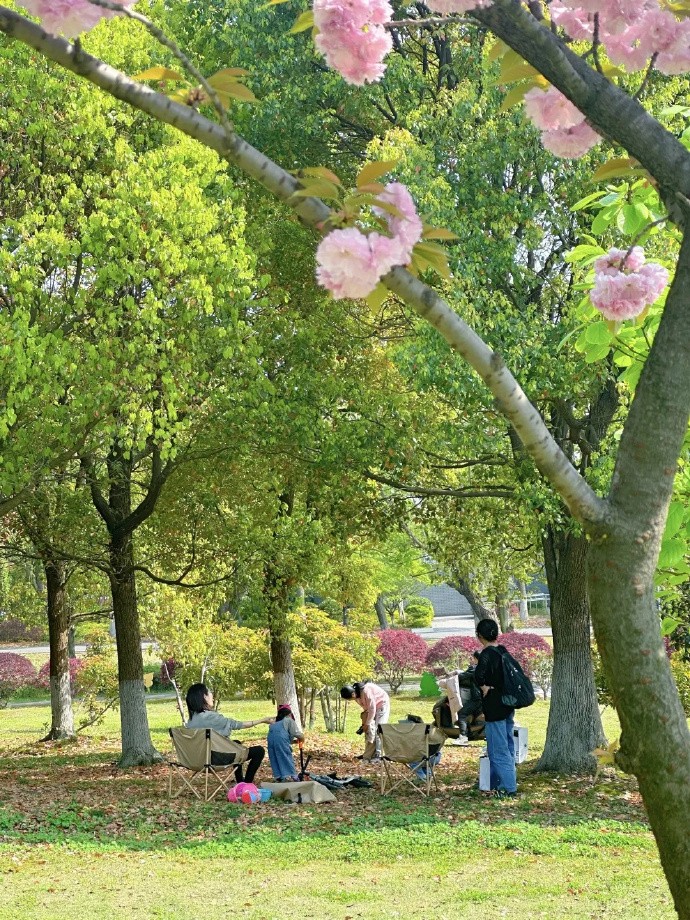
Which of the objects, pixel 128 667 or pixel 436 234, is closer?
pixel 436 234

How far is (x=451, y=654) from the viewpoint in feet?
87.3

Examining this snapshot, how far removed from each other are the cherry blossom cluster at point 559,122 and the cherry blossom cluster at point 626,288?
1.06ft

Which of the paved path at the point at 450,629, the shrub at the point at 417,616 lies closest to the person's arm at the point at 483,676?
the shrub at the point at 417,616

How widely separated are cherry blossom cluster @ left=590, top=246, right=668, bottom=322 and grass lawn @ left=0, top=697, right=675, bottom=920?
391 cm

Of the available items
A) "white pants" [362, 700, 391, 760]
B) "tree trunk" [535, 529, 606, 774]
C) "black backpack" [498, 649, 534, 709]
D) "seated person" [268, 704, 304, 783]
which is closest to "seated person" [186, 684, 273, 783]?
"seated person" [268, 704, 304, 783]

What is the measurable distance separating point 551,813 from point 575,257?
669 centimetres

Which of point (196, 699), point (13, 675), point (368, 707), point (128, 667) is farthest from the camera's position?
point (13, 675)

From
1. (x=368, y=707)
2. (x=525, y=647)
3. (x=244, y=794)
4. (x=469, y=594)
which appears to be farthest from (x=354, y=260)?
(x=525, y=647)

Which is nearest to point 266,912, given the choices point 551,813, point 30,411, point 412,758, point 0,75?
point 551,813

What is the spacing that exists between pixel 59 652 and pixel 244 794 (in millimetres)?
7680

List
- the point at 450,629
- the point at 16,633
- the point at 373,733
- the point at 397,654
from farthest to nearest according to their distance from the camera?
the point at 450,629, the point at 16,633, the point at 397,654, the point at 373,733

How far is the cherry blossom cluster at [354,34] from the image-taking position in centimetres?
226

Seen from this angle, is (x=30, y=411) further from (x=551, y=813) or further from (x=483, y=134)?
(x=551, y=813)

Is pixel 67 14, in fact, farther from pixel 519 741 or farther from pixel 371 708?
pixel 371 708
